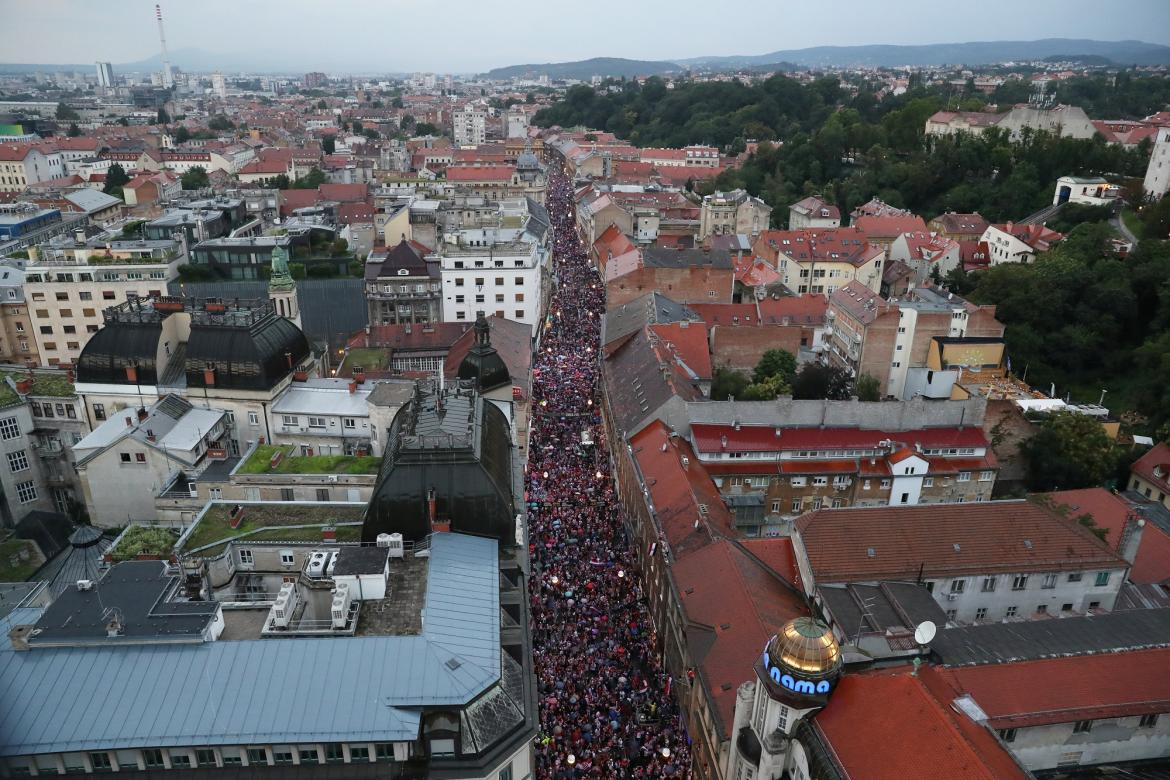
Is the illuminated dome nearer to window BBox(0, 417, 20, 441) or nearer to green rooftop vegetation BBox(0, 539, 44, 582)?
green rooftop vegetation BBox(0, 539, 44, 582)

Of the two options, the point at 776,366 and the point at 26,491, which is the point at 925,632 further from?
the point at 26,491

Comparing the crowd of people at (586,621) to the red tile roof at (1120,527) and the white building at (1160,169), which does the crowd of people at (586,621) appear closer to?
the red tile roof at (1120,527)

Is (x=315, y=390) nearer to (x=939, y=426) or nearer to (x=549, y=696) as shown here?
(x=549, y=696)

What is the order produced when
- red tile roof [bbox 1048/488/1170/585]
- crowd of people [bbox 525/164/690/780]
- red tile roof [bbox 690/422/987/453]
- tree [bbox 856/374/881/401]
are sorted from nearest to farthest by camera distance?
crowd of people [bbox 525/164/690/780] < red tile roof [bbox 1048/488/1170/585] < red tile roof [bbox 690/422/987/453] < tree [bbox 856/374/881/401]

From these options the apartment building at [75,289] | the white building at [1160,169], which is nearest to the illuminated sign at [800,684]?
the apartment building at [75,289]

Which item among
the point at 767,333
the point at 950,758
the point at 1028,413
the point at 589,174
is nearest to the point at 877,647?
the point at 950,758

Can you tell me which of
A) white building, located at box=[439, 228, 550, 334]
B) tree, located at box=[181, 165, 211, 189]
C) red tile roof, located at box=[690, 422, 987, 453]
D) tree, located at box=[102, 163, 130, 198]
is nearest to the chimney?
red tile roof, located at box=[690, 422, 987, 453]

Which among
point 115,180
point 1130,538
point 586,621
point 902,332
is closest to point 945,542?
point 1130,538
